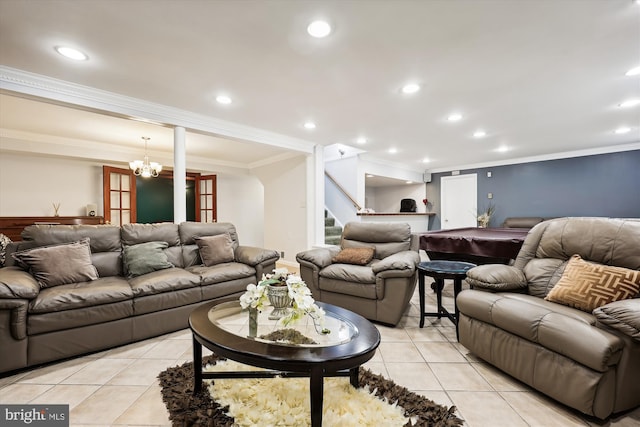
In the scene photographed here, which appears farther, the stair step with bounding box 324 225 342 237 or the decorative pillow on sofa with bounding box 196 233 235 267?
the stair step with bounding box 324 225 342 237

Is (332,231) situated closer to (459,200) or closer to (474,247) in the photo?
(474,247)

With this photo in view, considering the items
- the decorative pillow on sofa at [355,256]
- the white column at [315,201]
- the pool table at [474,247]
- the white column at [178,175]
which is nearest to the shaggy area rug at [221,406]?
the decorative pillow on sofa at [355,256]

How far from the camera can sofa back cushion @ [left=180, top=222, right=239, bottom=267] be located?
325 centimetres

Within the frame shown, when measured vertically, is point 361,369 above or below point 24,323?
below

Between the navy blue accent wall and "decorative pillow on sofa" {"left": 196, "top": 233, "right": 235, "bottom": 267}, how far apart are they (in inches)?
265

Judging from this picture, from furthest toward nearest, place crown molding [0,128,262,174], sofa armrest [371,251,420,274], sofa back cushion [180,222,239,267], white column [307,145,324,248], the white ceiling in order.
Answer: white column [307,145,324,248]
crown molding [0,128,262,174]
sofa back cushion [180,222,239,267]
sofa armrest [371,251,420,274]
the white ceiling

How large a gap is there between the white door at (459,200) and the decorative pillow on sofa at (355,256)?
5.46 m

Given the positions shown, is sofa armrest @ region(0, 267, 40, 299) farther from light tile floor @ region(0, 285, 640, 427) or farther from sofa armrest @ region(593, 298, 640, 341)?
sofa armrest @ region(593, 298, 640, 341)

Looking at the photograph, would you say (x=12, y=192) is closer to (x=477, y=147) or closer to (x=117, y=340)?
(x=117, y=340)

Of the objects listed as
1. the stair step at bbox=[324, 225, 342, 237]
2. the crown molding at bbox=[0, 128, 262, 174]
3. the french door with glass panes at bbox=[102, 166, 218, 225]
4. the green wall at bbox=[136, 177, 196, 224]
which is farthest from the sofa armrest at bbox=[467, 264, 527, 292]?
the green wall at bbox=[136, 177, 196, 224]

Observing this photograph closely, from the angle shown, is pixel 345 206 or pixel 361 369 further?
pixel 345 206

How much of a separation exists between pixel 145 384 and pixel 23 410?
0.59 m

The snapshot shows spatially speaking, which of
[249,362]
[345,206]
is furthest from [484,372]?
[345,206]

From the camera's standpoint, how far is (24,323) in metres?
1.87
